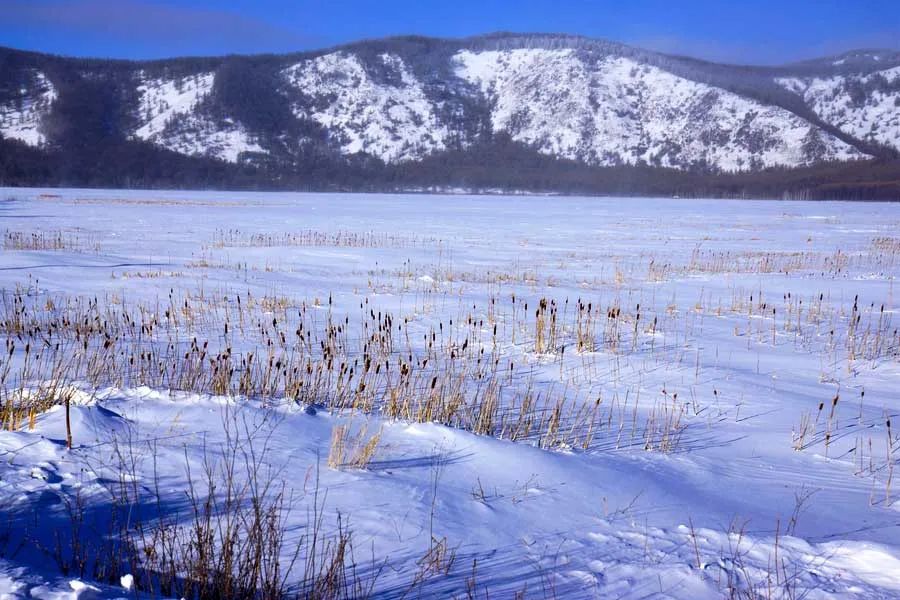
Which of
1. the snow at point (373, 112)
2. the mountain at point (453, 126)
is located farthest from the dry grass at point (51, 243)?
the snow at point (373, 112)

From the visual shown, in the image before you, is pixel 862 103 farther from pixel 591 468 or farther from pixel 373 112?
pixel 591 468

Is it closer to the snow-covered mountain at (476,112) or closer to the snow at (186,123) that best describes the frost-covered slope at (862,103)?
the snow-covered mountain at (476,112)

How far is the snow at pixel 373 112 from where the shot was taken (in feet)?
572

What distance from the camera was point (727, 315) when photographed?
38.5ft

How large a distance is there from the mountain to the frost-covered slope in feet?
1.50

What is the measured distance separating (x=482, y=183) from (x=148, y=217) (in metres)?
119

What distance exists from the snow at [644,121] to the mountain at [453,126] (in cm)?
44

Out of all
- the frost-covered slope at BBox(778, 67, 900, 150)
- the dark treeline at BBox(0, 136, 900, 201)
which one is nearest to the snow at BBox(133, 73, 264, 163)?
the dark treeline at BBox(0, 136, 900, 201)

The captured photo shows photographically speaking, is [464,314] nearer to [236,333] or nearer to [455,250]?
[236,333]

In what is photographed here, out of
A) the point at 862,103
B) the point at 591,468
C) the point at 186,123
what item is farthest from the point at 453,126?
the point at 591,468

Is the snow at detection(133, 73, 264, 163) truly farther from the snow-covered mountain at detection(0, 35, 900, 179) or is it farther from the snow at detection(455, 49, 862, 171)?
the snow at detection(455, 49, 862, 171)

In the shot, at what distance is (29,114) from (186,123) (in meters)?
39.0

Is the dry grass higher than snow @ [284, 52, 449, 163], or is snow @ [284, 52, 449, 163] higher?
snow @ [284, 52, 449, 163]

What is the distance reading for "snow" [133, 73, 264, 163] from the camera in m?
164
